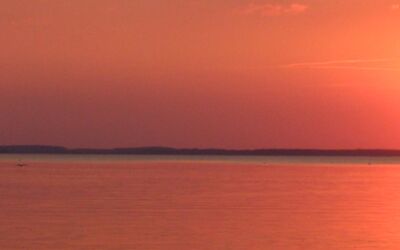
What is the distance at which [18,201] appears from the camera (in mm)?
42500

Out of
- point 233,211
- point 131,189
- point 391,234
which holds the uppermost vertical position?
point 391,234

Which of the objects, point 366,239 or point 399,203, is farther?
point 399,203

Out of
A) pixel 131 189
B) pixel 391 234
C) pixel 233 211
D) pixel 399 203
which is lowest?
pixel 131 189

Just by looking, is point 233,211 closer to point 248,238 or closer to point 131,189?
point 248,238

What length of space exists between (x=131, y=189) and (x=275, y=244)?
90.0ft

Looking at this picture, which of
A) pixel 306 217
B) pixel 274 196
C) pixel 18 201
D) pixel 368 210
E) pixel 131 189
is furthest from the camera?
pixel 131 189

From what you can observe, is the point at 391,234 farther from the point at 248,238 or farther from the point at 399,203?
the point at 399,203

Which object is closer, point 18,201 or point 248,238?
point 248,238

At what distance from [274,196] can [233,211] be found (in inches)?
397

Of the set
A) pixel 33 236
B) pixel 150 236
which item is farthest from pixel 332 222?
pixel 33 236

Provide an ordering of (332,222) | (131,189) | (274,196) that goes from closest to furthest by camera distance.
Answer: (332,222) < (274,196) < (131,189)

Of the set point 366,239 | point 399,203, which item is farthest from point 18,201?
point 366,239

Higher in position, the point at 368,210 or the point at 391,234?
the point at 391,234

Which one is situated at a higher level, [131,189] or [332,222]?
[332,222]
